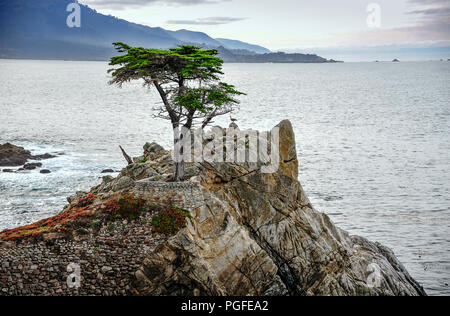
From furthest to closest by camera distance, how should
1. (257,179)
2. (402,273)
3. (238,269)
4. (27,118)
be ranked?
(27,118), (402,273), (257,179), (238,269)

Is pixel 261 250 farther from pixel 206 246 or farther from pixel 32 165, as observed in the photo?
pixel 32 165

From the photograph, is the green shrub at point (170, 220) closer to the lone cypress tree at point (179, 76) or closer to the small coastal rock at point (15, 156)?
the lone cypress tree at point (179, 76)

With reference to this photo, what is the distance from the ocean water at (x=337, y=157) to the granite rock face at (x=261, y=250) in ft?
25.4

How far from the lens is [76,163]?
5888cm

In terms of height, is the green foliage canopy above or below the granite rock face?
above

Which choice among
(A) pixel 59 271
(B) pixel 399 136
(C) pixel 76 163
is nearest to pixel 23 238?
(A) pixel 59 271

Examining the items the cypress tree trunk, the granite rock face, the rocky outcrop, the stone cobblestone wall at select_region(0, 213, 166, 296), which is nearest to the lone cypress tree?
the cypress tree trunk

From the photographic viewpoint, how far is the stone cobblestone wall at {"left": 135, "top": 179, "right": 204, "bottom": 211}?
24.5 meters

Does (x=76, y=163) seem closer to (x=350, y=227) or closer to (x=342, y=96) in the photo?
(x=350, y=227)

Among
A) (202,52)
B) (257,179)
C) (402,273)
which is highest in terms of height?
(202,52)

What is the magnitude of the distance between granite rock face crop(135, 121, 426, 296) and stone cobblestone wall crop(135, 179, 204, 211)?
50 centimetres

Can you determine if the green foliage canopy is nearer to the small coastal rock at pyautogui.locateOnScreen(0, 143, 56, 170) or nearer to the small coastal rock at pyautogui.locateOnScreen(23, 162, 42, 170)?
the small coastal rock at pyautogui.locateOnScreen(23, 162, 42, 170)

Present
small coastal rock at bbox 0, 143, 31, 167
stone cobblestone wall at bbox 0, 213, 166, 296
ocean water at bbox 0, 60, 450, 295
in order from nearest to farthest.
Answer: stone cobblestone wall at bbox 0, 213, 166, 296 < ocean water at bbox 0, 60, 450, 295 < small coastal rock at bbox 0, 143, 31, 167

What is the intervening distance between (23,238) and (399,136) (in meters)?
69.8
